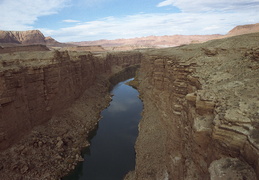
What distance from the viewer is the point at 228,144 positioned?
22.7ft

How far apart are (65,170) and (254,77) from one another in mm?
18509

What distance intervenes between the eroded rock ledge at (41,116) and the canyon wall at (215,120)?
875cm

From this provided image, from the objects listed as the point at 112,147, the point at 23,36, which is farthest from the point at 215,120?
the point at 23,36

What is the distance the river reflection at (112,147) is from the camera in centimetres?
2014

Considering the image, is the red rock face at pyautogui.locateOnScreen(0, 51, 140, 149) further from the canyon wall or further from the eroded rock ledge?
the canyon wall

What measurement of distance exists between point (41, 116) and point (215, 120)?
21754 mm

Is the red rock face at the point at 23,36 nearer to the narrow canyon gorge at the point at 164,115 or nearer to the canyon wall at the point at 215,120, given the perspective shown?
the narrow canyon gorge at the point at 164,115

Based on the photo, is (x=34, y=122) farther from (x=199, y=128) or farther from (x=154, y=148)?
(x=199, y=128)

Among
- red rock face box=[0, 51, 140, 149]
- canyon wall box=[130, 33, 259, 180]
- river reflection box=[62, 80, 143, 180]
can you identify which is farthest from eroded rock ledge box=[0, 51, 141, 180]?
canyon wall box=[130, 33, 259, 180]

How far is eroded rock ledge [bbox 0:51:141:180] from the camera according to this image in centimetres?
1817

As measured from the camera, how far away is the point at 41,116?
23.7 metres

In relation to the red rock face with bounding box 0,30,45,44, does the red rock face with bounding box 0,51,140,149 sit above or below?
below

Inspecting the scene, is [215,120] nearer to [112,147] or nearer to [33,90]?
[112,147]

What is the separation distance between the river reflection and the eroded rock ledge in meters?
1.31
